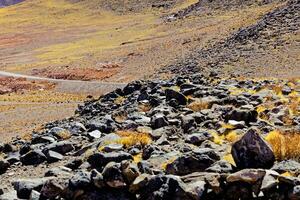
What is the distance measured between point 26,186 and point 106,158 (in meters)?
2.26

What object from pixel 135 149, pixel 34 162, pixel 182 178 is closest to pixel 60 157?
pixel 34 162

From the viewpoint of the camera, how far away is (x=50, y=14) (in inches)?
6663

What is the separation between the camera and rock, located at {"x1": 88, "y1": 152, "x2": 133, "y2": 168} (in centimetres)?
1377

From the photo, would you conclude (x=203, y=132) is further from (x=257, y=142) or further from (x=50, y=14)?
(x=50, y=14)

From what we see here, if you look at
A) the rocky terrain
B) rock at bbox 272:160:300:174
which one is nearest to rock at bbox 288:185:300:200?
the rocky terrain

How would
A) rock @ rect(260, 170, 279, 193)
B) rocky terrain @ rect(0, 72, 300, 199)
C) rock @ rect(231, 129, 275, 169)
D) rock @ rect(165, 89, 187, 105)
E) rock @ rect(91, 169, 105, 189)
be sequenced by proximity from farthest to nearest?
rock @ rect(165, 89, 187, 105)
rock @ rect(91, 169, 105, 189)
rock @ rect(231, 129, 275, 169)
rocky terrain @ rect(0, 72, 300, 199)
rock @ rect(260, 170, 279, 193)

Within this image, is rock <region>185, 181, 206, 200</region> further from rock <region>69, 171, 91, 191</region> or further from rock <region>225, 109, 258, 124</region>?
rock <region>225, 109, 258, 124</region>

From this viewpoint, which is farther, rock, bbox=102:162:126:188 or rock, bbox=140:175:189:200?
rock, bbox=102:162:126:188

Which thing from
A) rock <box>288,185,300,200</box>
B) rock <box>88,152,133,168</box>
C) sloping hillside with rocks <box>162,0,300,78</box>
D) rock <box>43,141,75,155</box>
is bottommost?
sloping hillside with rocks <box>162,0,300,78</box>

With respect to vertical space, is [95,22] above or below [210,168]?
below

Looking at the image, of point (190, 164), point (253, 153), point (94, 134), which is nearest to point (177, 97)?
point (94, 134)

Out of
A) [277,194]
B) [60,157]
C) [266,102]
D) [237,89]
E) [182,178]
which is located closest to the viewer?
[277,194]

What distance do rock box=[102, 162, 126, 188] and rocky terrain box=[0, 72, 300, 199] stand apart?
0.02 metres

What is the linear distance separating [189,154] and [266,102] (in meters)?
9.30
